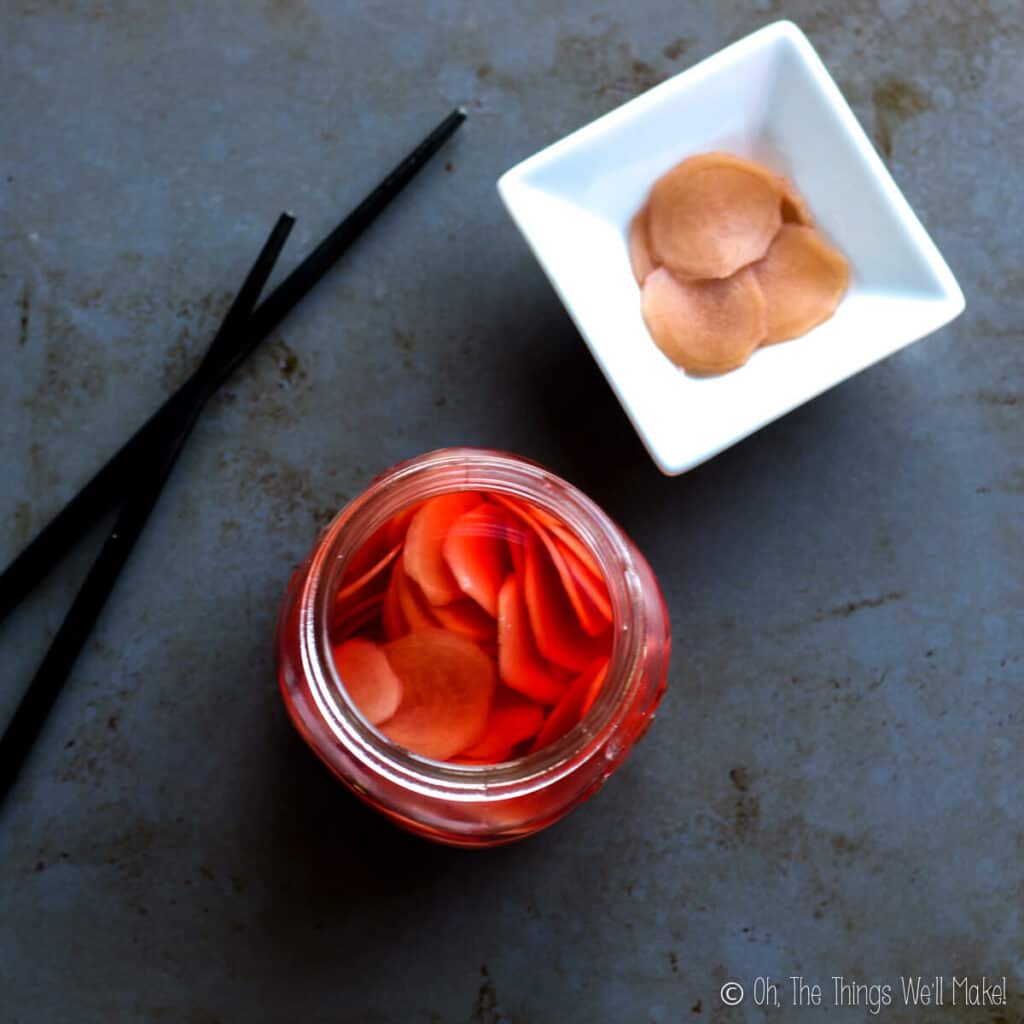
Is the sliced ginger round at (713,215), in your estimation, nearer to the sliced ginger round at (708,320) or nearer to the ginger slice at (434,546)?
the sliced ginger round at (708,320)

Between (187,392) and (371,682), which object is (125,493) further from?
(371,682)

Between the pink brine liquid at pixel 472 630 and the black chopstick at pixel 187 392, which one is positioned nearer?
the pink brine liquid at pixel 472 630

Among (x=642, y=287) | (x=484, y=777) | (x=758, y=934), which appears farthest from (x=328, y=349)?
(x=758, y=934)

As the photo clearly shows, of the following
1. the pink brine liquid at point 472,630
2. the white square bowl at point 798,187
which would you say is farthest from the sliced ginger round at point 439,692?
the white square bowl at point 798,187

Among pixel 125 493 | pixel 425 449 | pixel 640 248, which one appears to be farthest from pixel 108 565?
pixel 640 248

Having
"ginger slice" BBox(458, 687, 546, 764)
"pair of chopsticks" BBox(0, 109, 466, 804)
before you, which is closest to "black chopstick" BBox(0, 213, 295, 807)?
"pair of chopsticks" BBox(0, 109, 466, 804)

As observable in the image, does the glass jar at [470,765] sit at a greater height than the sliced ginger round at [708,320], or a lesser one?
greater

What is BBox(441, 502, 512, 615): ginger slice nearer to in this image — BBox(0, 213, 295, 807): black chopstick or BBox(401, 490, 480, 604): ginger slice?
BBox(401, 490, 480, 604): ginger slice
